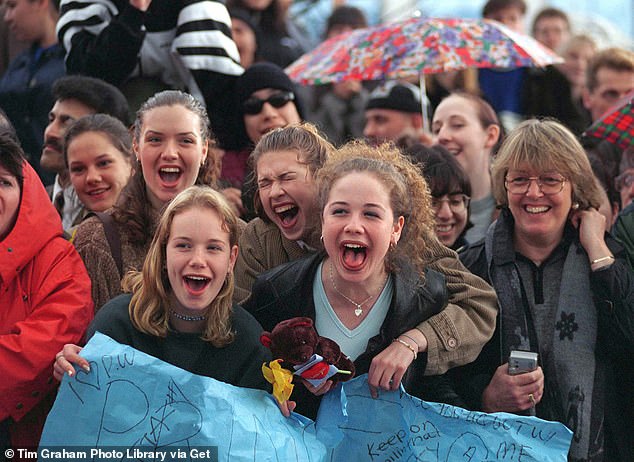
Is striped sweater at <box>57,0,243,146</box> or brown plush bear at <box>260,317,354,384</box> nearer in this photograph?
brown plush bear at <box>260,317,354,384</box>

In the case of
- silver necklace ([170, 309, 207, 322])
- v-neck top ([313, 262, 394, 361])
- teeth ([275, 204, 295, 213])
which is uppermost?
teeth ([275, 204, 295, 213])

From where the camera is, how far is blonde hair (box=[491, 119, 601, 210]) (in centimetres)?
486

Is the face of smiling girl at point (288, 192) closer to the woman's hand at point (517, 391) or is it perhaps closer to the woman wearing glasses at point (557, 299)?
the woman wearing glasses at point (557, 299)

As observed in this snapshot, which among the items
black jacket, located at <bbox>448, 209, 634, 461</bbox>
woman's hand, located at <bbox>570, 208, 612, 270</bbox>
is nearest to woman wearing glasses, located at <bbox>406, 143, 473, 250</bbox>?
black jacket, located at <bbox>448, 209, 634, 461</bbox>

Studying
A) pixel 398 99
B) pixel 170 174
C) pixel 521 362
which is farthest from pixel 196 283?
pixel 398 99

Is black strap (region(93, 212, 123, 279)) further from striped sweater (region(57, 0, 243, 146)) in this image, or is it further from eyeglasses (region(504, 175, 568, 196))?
eyeglasses (region(504, 175, 568, 196))

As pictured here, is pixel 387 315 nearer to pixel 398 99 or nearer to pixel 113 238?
pixel 113 238

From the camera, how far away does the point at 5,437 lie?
4371 mm

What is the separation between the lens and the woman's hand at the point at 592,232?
468cm

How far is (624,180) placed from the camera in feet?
19.0

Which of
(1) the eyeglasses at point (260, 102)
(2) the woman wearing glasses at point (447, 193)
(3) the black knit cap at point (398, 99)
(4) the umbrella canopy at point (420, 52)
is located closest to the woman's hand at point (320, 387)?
(2) the woman wearing glasses at point (447, 193)

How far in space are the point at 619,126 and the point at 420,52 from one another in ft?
4.66

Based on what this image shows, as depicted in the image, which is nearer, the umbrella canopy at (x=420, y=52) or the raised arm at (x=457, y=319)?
the raised arm at (x=457, y=319)

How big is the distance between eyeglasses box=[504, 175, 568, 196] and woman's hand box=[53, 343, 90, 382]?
2.15 m
